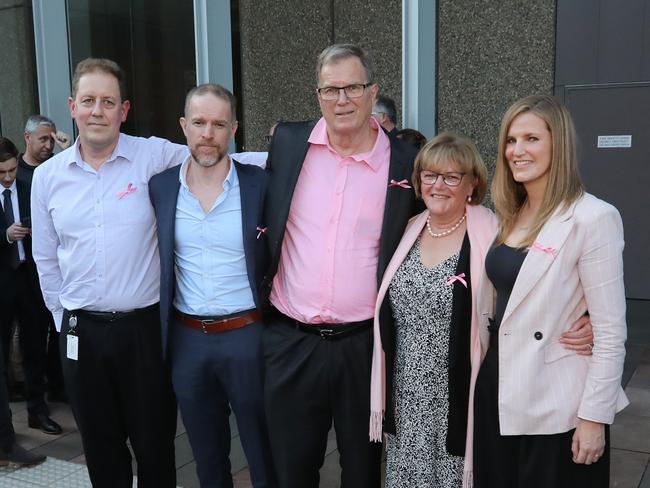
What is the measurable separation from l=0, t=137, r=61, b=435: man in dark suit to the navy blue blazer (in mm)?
2028

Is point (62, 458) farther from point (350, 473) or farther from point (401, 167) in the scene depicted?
point (401, 167)

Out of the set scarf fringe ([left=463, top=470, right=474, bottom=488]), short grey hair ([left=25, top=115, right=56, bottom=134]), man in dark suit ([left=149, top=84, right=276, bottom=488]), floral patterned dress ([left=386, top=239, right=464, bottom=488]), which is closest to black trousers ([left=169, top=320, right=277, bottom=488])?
man in dark suit ([left=149, top=84, right=276, bottom=488])

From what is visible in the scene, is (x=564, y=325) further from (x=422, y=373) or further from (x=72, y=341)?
(x=72, y=341)

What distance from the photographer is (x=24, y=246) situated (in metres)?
4.45

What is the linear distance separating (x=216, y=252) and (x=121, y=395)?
790 millimetres

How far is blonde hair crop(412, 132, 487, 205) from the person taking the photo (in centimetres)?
235

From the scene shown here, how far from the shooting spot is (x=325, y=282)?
2500 mm

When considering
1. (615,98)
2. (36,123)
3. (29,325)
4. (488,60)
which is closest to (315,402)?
(29,325)

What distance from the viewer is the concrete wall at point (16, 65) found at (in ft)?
24.1

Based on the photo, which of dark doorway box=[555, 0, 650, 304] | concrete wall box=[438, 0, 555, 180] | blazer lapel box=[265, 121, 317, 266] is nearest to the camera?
blazer lapel box=[265, 121, 317, 266]

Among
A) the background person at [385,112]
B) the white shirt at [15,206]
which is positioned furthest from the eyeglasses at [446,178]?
the white shirt at [15,206]

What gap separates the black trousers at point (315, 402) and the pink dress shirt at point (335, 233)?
0.11 meters

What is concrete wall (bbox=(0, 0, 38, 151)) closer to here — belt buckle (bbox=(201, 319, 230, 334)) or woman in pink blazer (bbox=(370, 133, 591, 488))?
belt buckle (bbox=(201, 319, 230, 334))

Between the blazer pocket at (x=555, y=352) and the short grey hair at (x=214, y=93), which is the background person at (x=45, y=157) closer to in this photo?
the short grey hair at (x=214, y=93)
